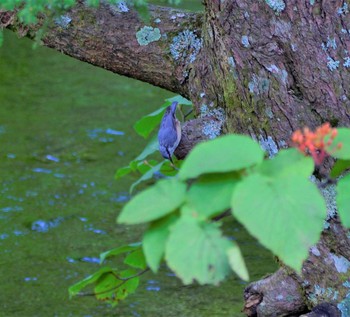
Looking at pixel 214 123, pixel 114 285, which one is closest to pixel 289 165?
pixel 214 123

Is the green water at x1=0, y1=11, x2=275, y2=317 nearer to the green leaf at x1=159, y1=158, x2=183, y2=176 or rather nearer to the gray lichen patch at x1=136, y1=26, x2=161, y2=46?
the green leaf at x1=159, y1=158, x2=183, y2=176

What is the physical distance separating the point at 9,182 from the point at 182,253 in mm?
2317

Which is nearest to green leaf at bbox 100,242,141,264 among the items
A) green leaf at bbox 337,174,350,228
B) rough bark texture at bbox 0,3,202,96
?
rough bark texture at bbox 0,3,202,96

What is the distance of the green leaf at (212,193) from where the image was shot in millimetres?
699

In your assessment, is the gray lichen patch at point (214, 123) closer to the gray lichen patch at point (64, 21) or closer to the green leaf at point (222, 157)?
the gray lichen patch at point (64, 21)

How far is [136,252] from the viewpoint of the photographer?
1.61m

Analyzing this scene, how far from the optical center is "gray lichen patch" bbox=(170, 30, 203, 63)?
1563 millimetres

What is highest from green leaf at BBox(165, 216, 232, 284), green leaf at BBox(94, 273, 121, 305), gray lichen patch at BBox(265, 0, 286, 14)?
green leaf at BBox(165, 216, 232, 284)

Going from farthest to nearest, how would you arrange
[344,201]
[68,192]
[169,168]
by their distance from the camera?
1. [68,192]
2. [169,168]
3. [344,201]

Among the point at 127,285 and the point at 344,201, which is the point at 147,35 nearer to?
the point at 127,285

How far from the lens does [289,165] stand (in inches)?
28.3

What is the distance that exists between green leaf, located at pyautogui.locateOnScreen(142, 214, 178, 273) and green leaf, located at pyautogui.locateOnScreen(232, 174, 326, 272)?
0.06 m

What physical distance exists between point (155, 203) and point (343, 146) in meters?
0.19

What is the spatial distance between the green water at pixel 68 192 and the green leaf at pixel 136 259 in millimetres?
614
